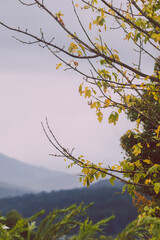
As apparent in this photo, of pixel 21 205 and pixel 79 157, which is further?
pixel 21 205

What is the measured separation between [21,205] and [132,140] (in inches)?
6580

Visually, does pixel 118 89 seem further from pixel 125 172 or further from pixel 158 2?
pixel 158 2

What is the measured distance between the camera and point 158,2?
21.2 feet

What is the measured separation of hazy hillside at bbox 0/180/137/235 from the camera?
106 metres

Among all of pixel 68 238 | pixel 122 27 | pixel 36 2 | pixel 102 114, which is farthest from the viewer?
pixel 122 27

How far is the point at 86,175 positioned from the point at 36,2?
10.6 ft

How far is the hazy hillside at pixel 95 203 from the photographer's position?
106 m

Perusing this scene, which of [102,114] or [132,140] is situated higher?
[132,140]

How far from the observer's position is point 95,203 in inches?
4906

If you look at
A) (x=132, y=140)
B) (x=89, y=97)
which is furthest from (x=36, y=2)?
(x=132, y=140)

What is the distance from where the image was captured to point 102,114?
6.09 meters

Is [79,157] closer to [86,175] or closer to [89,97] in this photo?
[86,175]

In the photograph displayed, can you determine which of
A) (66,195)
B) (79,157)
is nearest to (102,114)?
(79,157)

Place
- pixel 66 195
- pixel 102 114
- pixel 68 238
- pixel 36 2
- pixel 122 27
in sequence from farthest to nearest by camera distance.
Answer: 1. pixel 66 195
2. pixel 122 27
3. pixel 102 114
4. pixel 36 2
5. pixel 68 238
